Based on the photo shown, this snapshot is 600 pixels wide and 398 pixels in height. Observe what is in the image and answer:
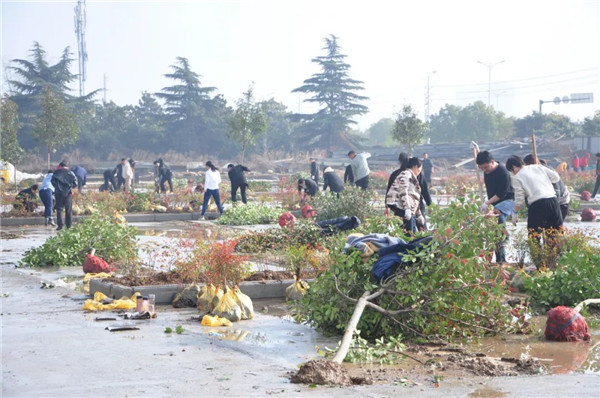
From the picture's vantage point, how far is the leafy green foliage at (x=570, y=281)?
953 cm

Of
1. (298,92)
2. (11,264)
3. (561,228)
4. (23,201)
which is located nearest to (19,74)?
(298,92)

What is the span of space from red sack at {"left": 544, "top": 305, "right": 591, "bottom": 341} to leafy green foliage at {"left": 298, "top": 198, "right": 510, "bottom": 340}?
1.47 ft

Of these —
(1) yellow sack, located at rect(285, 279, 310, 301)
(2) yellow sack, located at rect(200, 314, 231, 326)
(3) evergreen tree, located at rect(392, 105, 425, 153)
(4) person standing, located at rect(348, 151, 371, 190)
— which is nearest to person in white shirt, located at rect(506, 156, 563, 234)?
(1) yellow sack, located at rect(285, 279, 310, 301)

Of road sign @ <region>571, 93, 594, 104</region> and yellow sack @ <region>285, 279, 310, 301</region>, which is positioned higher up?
road sign @ <region>571, 93, 594, 104</region>

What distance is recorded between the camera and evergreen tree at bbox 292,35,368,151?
88000 mm

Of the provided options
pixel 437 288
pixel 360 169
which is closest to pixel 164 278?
pixel 437 288

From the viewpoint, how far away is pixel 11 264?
48.3 ft

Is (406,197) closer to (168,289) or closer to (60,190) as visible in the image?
(168,289)

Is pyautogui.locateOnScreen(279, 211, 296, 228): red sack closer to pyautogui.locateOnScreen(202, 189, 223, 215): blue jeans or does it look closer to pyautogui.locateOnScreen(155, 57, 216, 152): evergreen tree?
pyautogui.locateOnScreen(202, 189, 223, 215): blue jeans

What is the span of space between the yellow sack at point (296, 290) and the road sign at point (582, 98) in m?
84.7

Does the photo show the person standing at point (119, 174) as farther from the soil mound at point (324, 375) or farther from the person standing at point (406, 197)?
the soil mound at point (324, 375)

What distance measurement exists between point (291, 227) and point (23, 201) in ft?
41.7

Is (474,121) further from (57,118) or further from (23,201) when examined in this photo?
(23,201)

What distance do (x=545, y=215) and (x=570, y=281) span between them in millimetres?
2440
